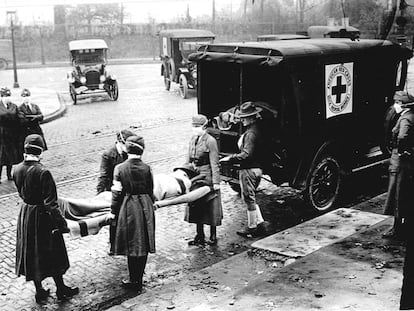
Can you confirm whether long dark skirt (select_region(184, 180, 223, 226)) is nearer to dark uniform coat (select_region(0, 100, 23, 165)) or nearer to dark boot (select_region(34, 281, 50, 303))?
dark boot (select_region(34, 281, 50, 303))

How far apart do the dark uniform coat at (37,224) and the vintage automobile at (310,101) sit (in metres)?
3.34

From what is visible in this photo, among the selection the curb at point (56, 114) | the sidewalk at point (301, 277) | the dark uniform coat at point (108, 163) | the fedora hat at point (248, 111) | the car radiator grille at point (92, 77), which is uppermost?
the fedora hat at point (248, 111)

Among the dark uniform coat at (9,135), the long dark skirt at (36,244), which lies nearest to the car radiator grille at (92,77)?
the dark uniform coat at (9,135)

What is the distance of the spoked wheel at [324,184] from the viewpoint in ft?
28.7

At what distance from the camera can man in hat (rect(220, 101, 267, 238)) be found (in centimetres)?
787

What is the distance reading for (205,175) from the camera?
7.56 meters

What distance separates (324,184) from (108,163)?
11.9 feet

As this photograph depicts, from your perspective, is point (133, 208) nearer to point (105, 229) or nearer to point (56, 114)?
point (105, 229)

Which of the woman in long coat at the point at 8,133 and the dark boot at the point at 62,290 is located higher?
the woman in long coat at the point at 8,133

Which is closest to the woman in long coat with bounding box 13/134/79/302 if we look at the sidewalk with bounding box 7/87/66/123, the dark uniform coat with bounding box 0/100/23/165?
the dark uniform coat with bounding box 0/100/23/165

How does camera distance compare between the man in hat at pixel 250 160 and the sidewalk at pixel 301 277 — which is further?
the man in hat at pixel 250 160

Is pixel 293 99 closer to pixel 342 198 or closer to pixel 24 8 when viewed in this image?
pixel 342 198

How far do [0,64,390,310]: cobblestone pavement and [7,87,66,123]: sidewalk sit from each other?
1.43 feet

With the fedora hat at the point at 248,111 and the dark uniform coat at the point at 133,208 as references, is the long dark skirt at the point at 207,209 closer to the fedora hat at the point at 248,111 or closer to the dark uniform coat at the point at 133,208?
the fedora hat at the point at 248,111
